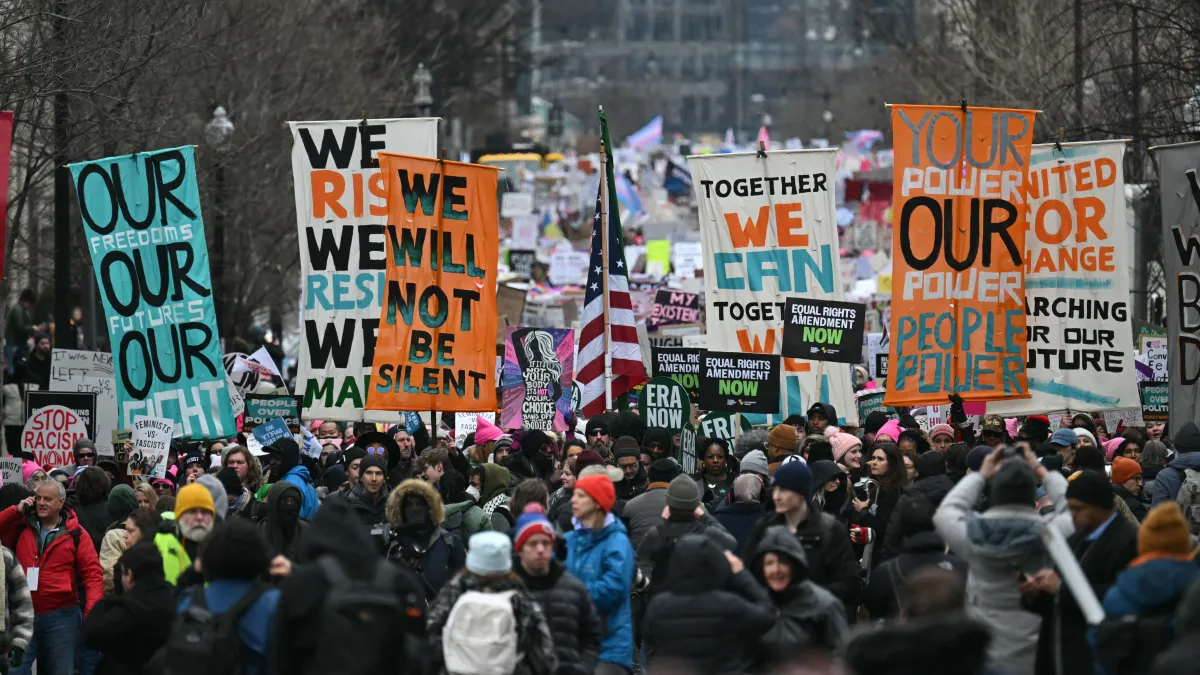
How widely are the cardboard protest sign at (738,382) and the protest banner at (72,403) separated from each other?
459cm

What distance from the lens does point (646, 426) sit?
17.3 metres

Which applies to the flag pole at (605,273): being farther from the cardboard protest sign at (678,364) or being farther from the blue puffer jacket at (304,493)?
the blue puffer jacket at (304,493)

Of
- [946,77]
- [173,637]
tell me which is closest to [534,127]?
[946,77]

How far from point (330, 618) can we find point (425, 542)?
3.68 metres

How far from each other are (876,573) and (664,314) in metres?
17.9

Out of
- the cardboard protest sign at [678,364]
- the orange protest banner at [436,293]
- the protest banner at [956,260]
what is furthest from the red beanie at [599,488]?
the cardboard protest sign at [678,364]

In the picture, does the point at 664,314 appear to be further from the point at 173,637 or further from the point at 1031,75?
the point at 173,637

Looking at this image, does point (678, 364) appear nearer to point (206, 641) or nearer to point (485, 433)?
point (485, 433)

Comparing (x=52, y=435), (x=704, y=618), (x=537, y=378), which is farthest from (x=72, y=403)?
(x=704, y=618)

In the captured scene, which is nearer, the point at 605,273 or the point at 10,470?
the point at 10,470

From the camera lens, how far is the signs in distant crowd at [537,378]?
19.3m

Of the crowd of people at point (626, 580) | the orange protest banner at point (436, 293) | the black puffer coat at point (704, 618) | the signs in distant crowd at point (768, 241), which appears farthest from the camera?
the signs in distant crowd at point (768, 241)

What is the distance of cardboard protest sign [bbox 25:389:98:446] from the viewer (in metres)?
17.0

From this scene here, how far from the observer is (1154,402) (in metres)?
20.1
